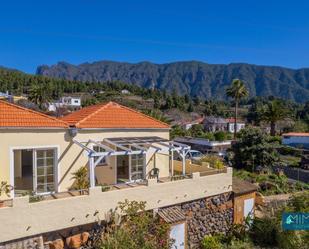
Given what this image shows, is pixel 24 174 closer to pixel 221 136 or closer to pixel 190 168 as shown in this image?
pixel 190 168

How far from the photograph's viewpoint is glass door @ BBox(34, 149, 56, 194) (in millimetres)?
15027

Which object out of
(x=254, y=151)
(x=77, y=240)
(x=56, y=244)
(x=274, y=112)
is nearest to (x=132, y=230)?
(x=77, y=240)

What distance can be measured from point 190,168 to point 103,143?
22.7 ft

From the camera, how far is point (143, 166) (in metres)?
18.8

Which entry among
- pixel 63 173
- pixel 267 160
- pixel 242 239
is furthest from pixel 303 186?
pixel 63 173

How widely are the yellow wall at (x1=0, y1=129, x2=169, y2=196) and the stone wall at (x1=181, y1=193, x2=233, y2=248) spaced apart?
5170mm

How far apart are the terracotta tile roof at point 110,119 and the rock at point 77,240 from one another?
5.78m

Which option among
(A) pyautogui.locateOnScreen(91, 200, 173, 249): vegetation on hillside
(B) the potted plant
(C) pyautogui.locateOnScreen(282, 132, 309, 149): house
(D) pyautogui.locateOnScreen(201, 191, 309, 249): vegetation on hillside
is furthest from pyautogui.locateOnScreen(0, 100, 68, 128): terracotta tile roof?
(C) pyautogui.locateOnScreen(282, 132, 309, 149): house

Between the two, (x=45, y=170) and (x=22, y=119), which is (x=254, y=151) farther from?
(x=22, y=119)

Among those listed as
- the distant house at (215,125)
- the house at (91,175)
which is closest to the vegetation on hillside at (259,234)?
the house at (91,175)

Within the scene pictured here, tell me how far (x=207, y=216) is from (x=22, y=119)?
11268mm

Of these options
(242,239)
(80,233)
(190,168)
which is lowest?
(242,239)

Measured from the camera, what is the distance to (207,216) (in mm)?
18172

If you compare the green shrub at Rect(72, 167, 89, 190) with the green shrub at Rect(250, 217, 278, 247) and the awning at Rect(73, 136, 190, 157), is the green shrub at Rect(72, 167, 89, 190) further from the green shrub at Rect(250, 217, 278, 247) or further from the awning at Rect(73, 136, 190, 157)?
the green shrub at Rect(250, 217, 278, 247)
